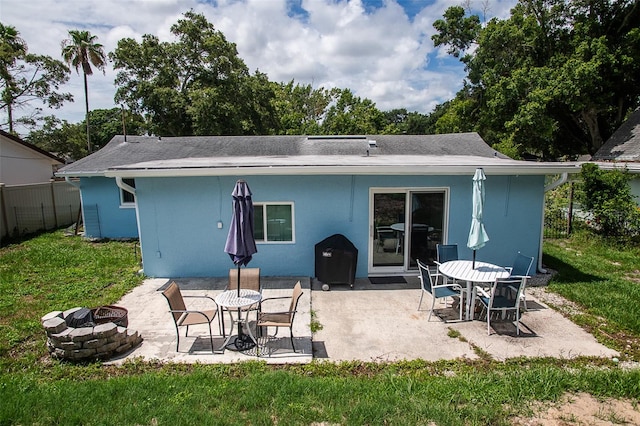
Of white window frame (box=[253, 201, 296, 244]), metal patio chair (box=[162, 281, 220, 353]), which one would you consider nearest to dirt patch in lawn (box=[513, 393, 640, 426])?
metal patio chair (box=[162, 281, 220, 353])

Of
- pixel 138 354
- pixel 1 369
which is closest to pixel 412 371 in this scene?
pixel 138 354

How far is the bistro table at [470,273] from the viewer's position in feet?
20.4

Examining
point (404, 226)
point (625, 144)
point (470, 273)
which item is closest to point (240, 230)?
point (470, 273)

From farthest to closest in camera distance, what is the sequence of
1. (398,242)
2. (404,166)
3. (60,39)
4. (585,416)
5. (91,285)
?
(60,39) < (398,242) < (91,285) < (404,166) < (585,416)

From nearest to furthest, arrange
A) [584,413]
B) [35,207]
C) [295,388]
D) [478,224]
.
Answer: [584,413] → [295,388] → [478,224] → [35,207]

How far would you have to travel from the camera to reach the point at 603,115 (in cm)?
2425

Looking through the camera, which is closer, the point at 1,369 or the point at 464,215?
the point at 1,369

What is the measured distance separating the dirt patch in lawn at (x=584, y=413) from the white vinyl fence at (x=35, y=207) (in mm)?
16966

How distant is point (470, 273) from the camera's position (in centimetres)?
650

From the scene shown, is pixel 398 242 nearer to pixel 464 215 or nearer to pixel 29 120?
pixel 464 215

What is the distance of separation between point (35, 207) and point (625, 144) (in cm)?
2869

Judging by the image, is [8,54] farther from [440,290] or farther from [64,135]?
[440,290]

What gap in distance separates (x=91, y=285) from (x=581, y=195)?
607 inches

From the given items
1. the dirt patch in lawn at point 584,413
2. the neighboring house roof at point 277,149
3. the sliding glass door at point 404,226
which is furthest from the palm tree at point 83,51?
the dirt patch in lawn at point 584,413
